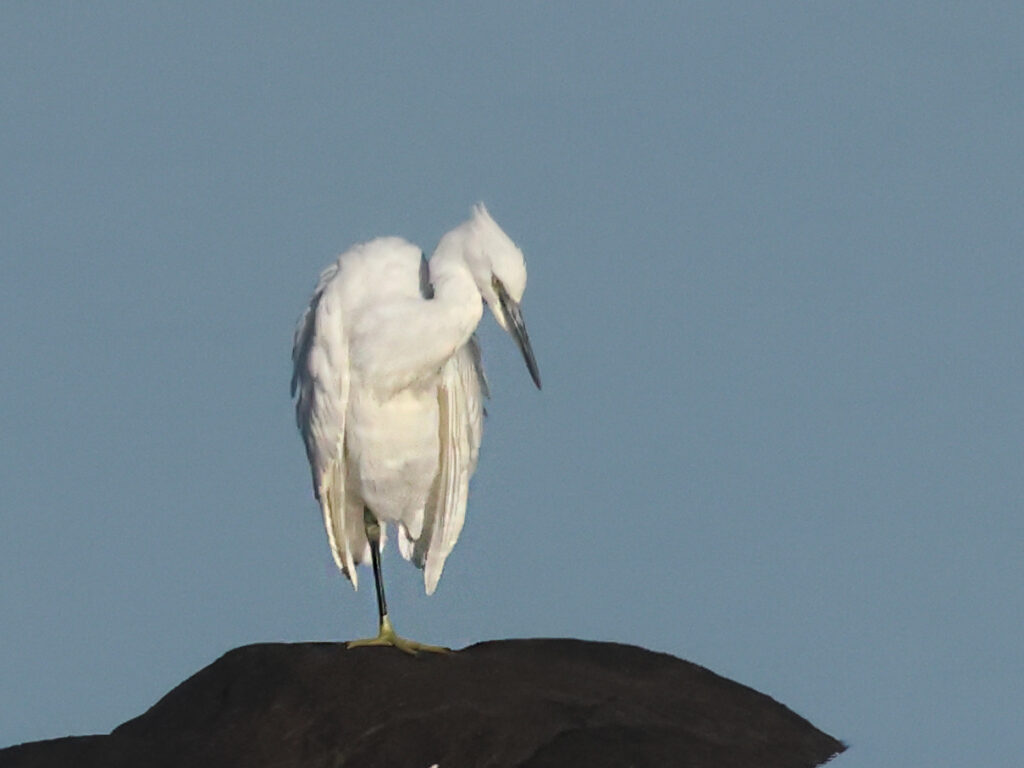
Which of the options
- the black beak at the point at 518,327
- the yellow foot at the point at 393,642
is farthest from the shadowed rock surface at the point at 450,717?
the black beak at the point at 518,327

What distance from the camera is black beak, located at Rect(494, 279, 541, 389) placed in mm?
9273

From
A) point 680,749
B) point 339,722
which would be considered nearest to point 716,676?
point 680,749

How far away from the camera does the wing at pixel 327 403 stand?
367 inches

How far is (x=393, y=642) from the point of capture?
953 cm

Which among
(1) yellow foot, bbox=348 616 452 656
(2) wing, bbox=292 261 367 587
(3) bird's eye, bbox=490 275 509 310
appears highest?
(3) bird's eye, bbox=490 275 509 310

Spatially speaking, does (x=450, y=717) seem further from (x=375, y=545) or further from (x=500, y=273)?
(x=500, y=273)

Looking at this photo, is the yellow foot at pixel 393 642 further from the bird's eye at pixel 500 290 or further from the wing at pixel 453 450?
the bird's eye at pixel 500 290

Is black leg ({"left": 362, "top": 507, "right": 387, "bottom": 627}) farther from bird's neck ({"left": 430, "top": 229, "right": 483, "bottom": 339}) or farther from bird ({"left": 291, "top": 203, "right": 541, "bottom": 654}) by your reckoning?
bird's neck ({"left": 430, "top": 229, "right": 483, "bottom": 339})

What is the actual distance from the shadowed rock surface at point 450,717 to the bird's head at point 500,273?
1.13 m

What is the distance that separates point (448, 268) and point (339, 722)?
174cm

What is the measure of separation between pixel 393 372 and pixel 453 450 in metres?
0.60

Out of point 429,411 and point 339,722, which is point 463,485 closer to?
point 429,411

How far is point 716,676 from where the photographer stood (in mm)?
9562

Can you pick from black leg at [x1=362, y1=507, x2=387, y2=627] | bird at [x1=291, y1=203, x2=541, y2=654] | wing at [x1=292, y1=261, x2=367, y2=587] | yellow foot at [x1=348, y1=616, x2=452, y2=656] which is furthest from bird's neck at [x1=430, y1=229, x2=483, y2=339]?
yellow foot at [x1=348, y1=616, x2=452, y2=656]
